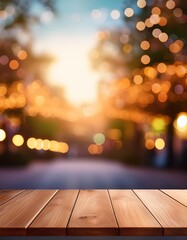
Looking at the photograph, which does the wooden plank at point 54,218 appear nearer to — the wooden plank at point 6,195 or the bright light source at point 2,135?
the wooden plank at point 6,195

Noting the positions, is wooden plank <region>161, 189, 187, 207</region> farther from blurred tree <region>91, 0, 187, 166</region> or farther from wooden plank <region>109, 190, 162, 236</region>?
blurred tree <region>91, 0, 187, 166</region>

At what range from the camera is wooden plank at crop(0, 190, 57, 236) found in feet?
8.88

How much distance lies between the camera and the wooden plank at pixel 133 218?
2.69 m

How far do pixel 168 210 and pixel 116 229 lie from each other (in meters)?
0.72

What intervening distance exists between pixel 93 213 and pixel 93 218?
184 mm

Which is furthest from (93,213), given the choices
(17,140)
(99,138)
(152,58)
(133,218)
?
(99,138)

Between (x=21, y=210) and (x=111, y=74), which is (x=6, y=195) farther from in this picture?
(x=111, y=74)

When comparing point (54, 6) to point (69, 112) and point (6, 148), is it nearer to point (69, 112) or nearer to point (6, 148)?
point (6, 148)

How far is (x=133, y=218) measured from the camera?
2.96m

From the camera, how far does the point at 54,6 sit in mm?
13281

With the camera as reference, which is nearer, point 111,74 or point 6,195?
point 6,195

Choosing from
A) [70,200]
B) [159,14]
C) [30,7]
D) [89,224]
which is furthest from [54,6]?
[89,224]

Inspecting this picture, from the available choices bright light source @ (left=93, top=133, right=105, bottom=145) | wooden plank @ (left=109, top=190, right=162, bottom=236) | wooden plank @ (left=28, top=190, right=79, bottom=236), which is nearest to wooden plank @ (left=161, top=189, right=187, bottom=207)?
wooden plank @ (left=109, top=190, right=162, bottom=236)

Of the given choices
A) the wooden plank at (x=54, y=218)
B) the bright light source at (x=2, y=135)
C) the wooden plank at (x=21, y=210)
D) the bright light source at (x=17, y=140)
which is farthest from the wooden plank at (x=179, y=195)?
the bright light source at (x=17, y=140)
